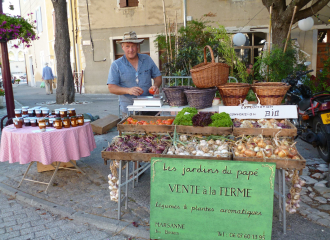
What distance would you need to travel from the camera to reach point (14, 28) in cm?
606

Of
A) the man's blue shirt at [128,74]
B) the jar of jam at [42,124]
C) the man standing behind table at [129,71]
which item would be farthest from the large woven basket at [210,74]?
the jar of jam at [42,124]

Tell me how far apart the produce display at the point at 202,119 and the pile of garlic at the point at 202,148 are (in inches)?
6.7

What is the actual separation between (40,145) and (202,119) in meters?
2.10

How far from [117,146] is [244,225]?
55.1 inches

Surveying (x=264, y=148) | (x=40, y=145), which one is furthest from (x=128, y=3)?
(x=264, y=148)

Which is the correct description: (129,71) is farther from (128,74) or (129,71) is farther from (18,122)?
(18,122)

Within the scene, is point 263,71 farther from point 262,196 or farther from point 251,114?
point 262,196

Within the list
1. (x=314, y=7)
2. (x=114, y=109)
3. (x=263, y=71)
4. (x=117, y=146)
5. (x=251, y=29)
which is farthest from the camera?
(x=251, y=29)

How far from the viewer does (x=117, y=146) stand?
2986 millimetres

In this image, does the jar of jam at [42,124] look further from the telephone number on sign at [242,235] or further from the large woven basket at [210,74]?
the telephone number on sign at [242,235]

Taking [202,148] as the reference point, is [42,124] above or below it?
above

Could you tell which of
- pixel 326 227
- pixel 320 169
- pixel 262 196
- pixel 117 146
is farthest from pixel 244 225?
pixel 320 169

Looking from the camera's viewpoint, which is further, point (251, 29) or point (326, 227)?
point (251, 29)

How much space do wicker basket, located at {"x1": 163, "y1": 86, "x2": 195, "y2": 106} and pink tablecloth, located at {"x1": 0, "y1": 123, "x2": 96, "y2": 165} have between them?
1.35 meters
